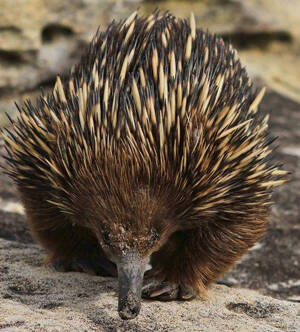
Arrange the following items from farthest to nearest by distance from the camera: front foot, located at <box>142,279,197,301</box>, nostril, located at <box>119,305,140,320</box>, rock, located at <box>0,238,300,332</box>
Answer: front foot, located at <box>142,279,197,301</box> < rock, located at <box>0,238,300,332</box> < nostril, located at <box>119,305,140,320</box>

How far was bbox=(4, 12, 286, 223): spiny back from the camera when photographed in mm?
3039

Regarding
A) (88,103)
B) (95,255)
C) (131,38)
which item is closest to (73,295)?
(95,255)

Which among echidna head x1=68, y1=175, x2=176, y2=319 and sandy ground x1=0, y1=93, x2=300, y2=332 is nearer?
echidna head x1=68, y1=175, x2=176, y2=319

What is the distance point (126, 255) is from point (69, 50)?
5.22 meters

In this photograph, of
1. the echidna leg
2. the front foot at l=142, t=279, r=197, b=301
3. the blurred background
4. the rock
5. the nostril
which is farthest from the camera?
the blurred background

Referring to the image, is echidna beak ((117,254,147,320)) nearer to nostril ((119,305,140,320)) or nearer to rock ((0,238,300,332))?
nostril ((119,305,140,320))

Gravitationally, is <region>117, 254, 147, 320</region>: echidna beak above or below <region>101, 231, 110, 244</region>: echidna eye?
below

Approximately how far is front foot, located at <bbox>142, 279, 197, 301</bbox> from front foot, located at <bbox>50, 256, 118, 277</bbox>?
1.09 feet

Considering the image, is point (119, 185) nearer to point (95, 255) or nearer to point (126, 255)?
point (126, 255)

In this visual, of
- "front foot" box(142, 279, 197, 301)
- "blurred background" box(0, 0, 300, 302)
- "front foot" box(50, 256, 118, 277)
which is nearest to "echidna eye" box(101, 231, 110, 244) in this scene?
"front foot" box(142, 279, 197, 301)

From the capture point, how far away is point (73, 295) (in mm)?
3377

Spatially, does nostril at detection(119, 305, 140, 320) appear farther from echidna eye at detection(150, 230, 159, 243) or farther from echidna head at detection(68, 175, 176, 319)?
echidna eye at detection(150, 230, 159, 243)

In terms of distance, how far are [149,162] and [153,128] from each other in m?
0.16

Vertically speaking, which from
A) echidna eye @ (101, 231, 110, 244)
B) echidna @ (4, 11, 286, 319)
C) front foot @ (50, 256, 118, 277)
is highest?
echidna @ (4, 11, 286, 319)
